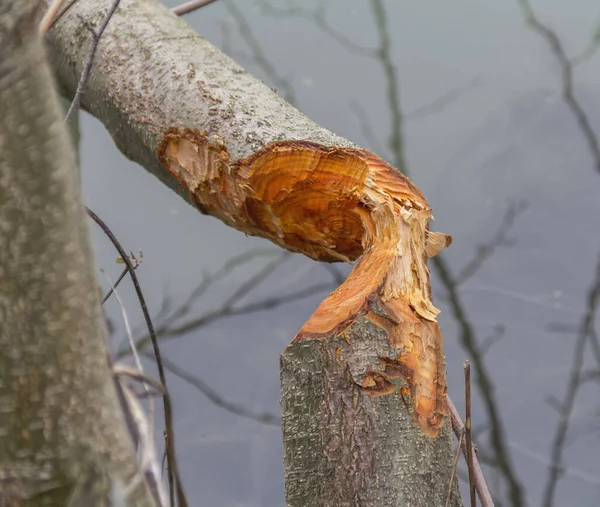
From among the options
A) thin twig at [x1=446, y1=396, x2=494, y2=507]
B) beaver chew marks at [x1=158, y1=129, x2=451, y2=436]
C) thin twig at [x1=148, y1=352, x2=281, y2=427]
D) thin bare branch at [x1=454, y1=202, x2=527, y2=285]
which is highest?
thin bare branch at [x1=454, y1=202, x2=527, y2=285]

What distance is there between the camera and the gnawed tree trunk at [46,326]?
1.04 ft

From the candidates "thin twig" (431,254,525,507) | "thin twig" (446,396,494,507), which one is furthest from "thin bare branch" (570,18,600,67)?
"thin twig" (446,396,494,507)

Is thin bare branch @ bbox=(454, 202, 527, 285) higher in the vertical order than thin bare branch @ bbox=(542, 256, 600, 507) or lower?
higher

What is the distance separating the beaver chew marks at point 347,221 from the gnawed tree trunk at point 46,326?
39 cm

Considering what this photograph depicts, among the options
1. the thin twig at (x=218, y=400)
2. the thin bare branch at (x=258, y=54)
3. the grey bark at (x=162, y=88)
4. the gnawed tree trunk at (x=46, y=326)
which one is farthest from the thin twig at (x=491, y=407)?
the gnawed tree trunk at (x=46, y=326)

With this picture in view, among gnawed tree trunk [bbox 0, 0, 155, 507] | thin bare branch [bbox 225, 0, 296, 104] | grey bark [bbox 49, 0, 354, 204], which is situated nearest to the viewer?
gnawed tree trunk [bbox 0, 0, 155, 507]

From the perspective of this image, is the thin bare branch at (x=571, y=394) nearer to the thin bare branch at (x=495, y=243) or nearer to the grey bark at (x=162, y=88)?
the thin bare branch at (x=495, y=243)

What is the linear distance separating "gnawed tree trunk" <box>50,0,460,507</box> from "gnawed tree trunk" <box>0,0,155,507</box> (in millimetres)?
368

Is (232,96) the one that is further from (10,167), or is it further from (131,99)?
(10,167)

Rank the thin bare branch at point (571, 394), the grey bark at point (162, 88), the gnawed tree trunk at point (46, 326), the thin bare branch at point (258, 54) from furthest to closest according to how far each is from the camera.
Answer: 1. the thin bare branch at point (258, 54)
2. the thin bare branch at point (571, 394)
3. the grey bark at point (162, 88)
4. the gnawed tree trunk at point (46, 326)

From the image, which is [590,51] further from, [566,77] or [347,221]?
[347,221]

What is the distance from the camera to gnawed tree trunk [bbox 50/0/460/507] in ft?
2.30

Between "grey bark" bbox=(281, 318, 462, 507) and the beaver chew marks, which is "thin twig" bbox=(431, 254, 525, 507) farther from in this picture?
"grey bark" bbox=(281, 318, 462, 507)

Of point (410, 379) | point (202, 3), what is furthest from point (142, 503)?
point (202, 3)
